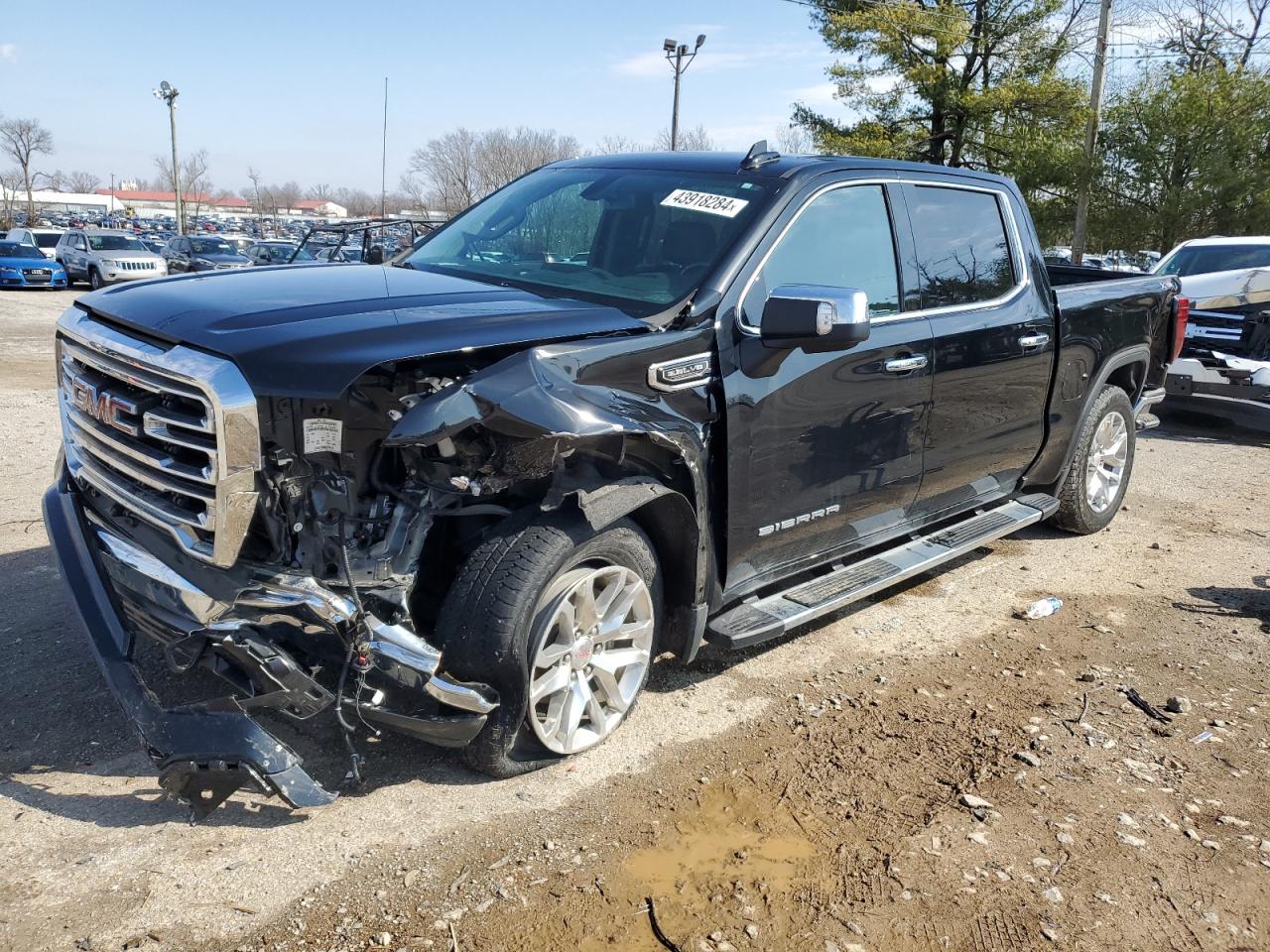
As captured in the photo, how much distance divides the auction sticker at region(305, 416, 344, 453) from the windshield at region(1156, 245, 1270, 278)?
36.3 ft

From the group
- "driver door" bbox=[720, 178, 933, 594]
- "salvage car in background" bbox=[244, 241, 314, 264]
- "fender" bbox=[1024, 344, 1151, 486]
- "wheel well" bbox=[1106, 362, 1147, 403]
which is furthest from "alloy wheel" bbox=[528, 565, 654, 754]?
"salvage car in background" bbox=[244, 241, 314, 264]

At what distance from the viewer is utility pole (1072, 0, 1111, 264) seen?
22812 mm

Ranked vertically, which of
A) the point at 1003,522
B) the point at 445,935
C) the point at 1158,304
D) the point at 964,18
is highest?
the point at 964,18

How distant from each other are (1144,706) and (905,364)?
5.56 feet

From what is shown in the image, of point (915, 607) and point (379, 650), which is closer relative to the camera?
point (379, 650)

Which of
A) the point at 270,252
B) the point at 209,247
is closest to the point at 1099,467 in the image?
the point at 209,247

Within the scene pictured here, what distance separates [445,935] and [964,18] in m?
27.3

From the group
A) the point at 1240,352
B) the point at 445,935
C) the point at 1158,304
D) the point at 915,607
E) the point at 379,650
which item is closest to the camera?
the point at 445,935

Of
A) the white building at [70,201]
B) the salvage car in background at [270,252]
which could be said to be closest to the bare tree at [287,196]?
the white building at [70,201]

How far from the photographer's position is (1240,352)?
10047 mm

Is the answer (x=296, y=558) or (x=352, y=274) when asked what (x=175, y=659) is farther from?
(x=352, y=274)

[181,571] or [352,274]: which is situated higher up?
[352,274]

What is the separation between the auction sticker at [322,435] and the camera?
288 centimetres

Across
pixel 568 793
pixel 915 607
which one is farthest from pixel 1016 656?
pixel 568 793
